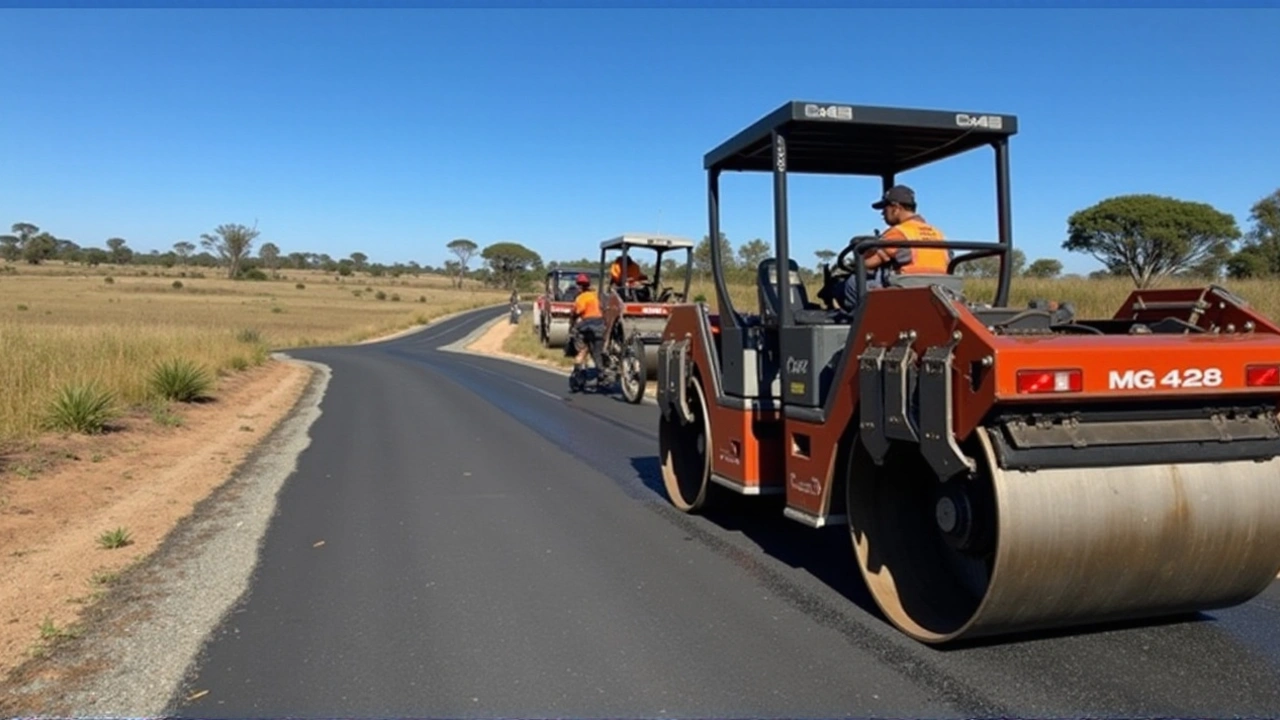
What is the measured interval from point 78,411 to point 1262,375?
10868mm

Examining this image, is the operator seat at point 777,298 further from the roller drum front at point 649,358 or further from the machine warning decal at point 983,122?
the roller drum front at point 649,358

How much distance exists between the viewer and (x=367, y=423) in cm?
1305

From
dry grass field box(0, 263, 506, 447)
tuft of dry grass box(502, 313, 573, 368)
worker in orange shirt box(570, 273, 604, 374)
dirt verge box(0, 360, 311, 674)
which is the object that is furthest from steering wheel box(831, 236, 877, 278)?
tuft of dry grass box(502, 313, 573, 368)

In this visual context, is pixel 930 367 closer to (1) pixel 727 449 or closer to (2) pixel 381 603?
(1) pixel 727 449

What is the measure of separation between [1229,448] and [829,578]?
2.19 m

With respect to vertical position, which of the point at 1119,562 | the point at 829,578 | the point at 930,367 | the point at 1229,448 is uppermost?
the point at 930,367

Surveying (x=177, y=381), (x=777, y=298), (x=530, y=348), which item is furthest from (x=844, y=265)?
(x=530, y=348)

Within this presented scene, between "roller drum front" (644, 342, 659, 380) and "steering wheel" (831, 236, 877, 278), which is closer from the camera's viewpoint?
"steering wheel" (831, 236, 877, 278)

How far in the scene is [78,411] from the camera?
1073 cm

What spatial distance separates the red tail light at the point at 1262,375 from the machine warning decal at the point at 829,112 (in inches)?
97.0

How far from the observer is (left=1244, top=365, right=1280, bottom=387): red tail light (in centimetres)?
389

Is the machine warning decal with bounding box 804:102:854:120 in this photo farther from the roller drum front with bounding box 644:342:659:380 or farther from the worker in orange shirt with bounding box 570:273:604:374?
the worker in orange shirt with bounding box 570:273:604:374

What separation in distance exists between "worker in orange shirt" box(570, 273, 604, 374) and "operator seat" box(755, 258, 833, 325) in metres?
11.2

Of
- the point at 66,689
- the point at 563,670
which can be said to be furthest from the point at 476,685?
the point at 66,689
